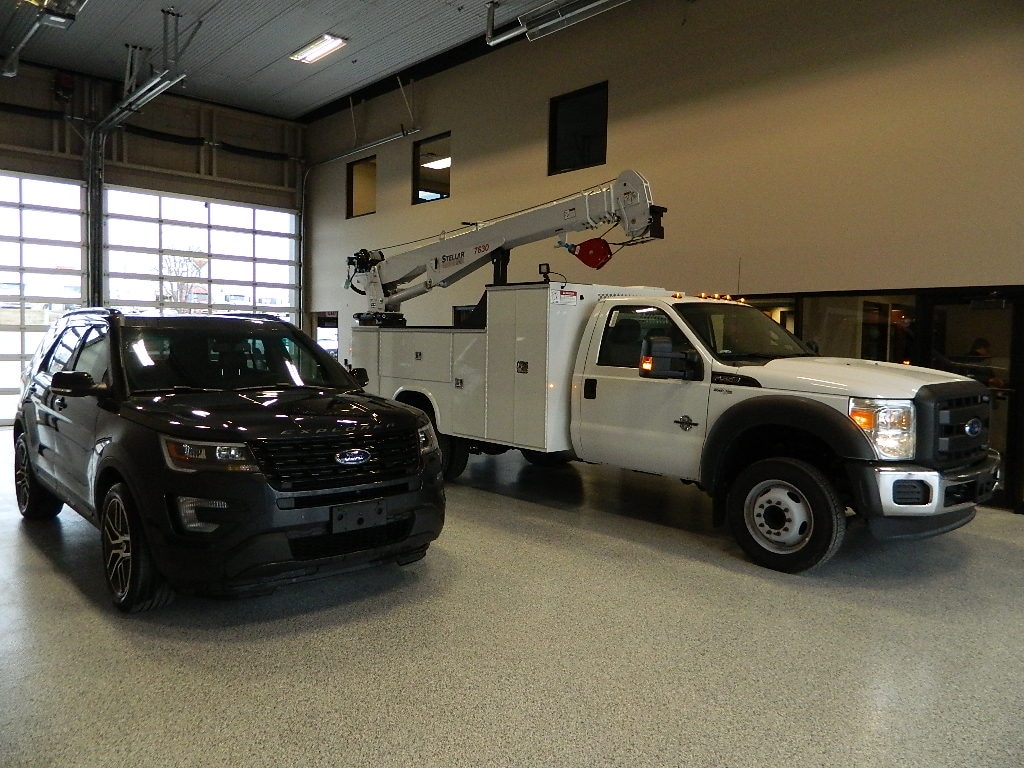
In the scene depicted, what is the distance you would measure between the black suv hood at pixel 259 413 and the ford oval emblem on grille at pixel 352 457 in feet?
0.43

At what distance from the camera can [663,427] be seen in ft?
19.1

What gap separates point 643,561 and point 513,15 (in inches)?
367

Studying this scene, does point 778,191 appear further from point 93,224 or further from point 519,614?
point 93,224

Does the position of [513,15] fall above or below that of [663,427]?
above

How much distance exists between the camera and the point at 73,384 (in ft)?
13.7

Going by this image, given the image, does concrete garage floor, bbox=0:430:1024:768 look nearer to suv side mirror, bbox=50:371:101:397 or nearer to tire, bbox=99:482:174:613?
tire, bbox=99:482:174:613

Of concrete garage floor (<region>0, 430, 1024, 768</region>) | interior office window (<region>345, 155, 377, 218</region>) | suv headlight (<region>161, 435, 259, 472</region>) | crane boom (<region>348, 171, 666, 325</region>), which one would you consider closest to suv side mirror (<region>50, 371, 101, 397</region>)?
suv headlight (<region>161, 435, 259, 472</region>)

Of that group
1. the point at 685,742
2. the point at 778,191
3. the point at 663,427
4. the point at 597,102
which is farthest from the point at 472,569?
the point at 597,102

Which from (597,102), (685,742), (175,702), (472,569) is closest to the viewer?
(685,742)

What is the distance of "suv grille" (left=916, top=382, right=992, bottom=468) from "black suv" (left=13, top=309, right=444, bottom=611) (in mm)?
3136

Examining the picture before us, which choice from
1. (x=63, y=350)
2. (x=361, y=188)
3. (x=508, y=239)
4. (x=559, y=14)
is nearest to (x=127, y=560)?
(x=63, y=350)

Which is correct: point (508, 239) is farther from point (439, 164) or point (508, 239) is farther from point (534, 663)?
point (439, 164)

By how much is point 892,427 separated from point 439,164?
11.3 metres

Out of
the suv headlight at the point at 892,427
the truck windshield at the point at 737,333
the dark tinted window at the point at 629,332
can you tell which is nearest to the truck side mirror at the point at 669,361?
the truck windshield at the point at 737,333
